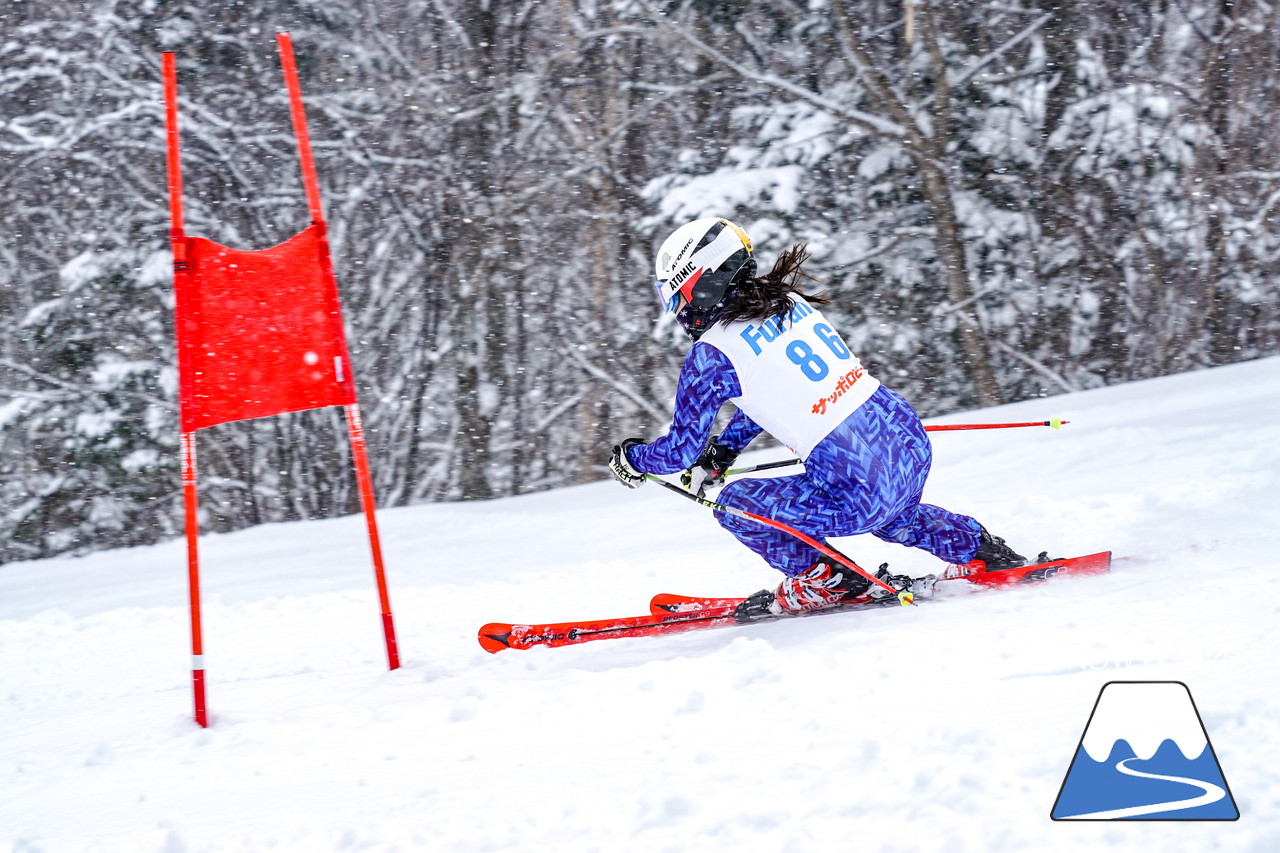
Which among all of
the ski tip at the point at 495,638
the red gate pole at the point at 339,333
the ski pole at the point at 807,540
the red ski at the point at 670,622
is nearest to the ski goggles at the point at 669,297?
the ski pole at the point at 807,540

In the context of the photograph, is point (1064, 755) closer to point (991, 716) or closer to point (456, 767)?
point (991, 716)

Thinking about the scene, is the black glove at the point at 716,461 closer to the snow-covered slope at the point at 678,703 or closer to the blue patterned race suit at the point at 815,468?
the blue patterned race suit at the point at 815,468

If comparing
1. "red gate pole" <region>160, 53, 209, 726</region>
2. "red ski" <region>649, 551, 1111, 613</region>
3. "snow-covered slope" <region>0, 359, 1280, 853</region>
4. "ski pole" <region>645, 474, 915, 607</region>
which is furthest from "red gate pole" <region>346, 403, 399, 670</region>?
"red ski" <region>649, 551, 1111, 613</region>

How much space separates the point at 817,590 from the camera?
382cm

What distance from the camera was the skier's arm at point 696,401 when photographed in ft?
11.2

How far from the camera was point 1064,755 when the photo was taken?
82.6 inches

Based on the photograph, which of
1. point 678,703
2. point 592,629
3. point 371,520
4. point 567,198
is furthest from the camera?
point 567,198

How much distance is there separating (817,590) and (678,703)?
3.98ft

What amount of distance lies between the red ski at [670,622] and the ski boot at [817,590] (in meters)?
0.03

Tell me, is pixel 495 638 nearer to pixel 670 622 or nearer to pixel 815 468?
pixel 670 622

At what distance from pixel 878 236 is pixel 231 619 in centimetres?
687

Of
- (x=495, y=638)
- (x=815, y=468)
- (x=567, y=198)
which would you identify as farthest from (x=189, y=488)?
(x=567, y=198)

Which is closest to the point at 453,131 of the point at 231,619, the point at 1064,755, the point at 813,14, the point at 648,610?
the point at 813,14

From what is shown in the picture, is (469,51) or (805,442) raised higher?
(469,51)
